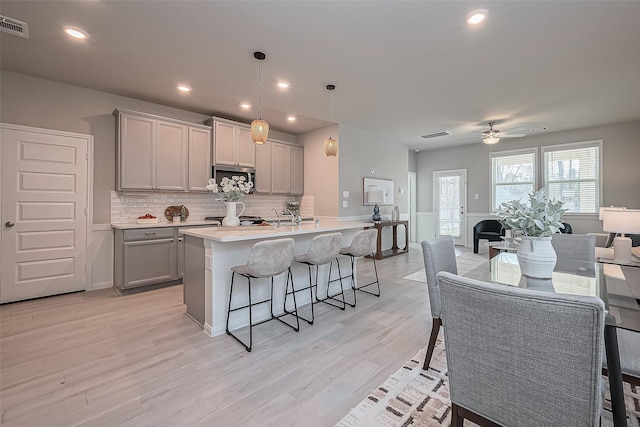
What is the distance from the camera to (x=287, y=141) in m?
6.18

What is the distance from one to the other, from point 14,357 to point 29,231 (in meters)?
1.94

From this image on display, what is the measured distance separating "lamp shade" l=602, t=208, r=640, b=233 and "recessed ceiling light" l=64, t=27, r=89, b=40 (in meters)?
5.04

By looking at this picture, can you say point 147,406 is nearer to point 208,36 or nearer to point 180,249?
point 180,249

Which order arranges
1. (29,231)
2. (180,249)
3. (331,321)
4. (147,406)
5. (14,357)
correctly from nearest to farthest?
1. (147,406)
2. (14,357)
3. (331,321)
4. (29,231)
5. (180,249)

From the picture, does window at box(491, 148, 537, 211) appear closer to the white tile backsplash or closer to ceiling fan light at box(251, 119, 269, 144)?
the white tile backsplash

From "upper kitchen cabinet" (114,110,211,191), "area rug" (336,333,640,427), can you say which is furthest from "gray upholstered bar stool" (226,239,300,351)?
"upper kitchen cabinet" (114,110,211,191)

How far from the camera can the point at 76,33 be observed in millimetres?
2604

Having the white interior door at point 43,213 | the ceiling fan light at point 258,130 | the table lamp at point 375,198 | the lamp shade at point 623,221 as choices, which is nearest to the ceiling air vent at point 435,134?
the table lamp at point 375,198

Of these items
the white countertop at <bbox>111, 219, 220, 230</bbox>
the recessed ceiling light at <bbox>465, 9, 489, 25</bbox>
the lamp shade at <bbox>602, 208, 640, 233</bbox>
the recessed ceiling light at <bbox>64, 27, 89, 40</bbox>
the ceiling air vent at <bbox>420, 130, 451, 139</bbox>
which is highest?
the ceiling air vent at <bbox>420, 130, 451, 139</bbox>

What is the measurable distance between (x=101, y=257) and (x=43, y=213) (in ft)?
2.77

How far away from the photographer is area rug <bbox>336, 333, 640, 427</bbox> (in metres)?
1.54

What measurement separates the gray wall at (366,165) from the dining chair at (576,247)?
359cm

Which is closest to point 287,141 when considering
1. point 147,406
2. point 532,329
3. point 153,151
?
point 153,151

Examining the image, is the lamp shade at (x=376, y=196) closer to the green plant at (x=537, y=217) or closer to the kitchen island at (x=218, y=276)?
the kitchen island at (x=218, y=276)
